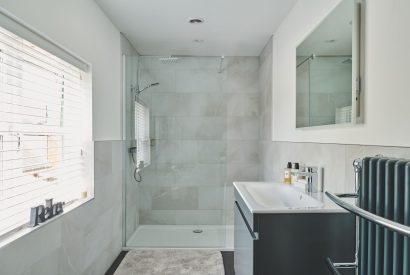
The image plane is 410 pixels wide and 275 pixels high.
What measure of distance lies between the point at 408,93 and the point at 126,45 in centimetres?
287

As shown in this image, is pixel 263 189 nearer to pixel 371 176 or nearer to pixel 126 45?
pixel 371 176

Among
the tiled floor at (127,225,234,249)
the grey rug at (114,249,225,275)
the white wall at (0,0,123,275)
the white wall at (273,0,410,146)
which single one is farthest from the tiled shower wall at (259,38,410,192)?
the white wall at (0,0,123,275)

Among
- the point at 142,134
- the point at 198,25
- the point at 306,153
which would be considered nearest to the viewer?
the point at 306,153

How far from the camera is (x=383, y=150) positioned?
1.24 meters

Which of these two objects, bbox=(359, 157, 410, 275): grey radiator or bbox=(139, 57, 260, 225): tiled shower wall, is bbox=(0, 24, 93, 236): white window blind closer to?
bbox=(139, 57, 260, 225): tiled shower wall

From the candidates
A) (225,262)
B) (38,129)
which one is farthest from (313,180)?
(38,129)

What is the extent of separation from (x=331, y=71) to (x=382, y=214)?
3.21 ft

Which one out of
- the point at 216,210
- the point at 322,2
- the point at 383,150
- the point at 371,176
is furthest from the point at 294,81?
the point at 216,210

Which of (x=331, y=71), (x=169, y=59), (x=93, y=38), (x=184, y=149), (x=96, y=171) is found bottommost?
(x=96, y=171)

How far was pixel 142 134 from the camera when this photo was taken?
3.48m

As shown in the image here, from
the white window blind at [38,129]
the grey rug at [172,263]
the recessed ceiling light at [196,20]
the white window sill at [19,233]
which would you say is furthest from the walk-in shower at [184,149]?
the white window sill at [19,233]

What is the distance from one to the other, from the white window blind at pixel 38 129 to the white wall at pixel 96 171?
0.43 feet

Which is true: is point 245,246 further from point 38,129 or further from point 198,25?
point 198,25

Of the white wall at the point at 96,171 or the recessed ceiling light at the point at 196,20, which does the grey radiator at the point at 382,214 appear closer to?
the white wall at the point at 96,171
